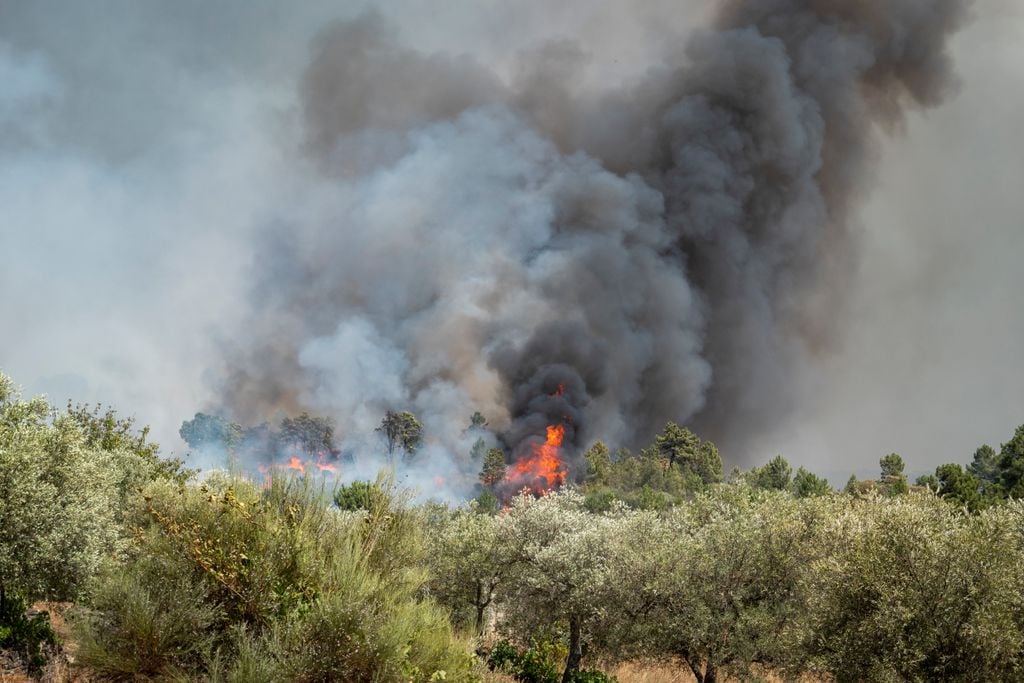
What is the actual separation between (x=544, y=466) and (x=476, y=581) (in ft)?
401

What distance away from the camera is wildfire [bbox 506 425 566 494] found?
15500cm

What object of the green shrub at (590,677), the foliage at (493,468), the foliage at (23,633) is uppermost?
the foliage at (493,468)

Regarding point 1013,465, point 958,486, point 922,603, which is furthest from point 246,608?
point 1013,465

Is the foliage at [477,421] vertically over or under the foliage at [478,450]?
over

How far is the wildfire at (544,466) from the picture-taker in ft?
509

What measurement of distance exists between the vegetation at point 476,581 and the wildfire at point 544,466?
116m

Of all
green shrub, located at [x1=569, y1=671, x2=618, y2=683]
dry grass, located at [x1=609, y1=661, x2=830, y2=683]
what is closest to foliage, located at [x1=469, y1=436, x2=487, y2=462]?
dry grass, located at [x1=609, y1=661, x2=830, y2=683]

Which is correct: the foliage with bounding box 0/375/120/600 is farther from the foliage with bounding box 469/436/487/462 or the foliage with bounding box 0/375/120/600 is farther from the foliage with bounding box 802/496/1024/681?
the foliage with bounding box 469/436/487/462

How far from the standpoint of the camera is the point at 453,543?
122ft

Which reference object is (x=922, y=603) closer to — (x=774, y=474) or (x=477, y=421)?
(x=774, y=474)

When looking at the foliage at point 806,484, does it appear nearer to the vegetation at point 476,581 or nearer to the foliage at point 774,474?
the foliage at point 774,474

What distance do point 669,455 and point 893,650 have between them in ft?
488

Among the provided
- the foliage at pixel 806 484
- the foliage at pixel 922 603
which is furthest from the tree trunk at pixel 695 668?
the foliage at pixel 806 484

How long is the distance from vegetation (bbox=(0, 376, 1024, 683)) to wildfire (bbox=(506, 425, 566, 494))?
382 ft
